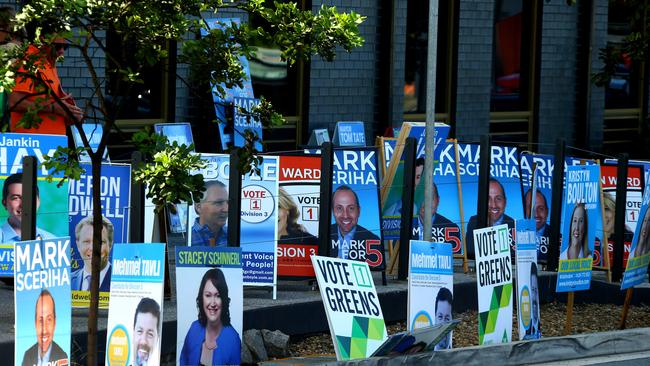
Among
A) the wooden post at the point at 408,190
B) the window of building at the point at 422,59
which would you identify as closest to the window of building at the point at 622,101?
the window of building at the point at 422,59

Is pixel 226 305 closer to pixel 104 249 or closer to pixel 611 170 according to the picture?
pixel 104 249

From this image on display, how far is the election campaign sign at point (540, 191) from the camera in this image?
12734 millimetres

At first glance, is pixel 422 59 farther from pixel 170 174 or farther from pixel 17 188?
pixel 170 174

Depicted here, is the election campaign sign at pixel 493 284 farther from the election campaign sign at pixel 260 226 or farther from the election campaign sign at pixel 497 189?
the election campaign sign at pixel 497 189

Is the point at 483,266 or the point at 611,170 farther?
the point at 611,170

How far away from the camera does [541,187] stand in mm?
12734

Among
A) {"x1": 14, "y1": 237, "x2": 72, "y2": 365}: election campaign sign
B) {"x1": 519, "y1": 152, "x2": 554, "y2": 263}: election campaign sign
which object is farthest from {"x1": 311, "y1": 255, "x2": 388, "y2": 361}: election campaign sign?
{"x1": 519, "y1": 152, "x2": 554, "y2": 263}: election campaign sign

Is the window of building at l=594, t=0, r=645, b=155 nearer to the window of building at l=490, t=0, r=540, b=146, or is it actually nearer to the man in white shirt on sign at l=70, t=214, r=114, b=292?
the window of building at l=490, t=0, r=540, b=146

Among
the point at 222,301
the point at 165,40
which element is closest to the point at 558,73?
the point at 222,301

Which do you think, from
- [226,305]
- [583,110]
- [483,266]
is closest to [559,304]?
[483,266]

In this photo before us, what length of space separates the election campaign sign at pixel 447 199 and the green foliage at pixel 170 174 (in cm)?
507

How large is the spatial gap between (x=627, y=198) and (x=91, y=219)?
5834 millimetres

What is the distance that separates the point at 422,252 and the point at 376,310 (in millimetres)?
614

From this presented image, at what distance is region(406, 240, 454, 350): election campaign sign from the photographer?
9.41m
